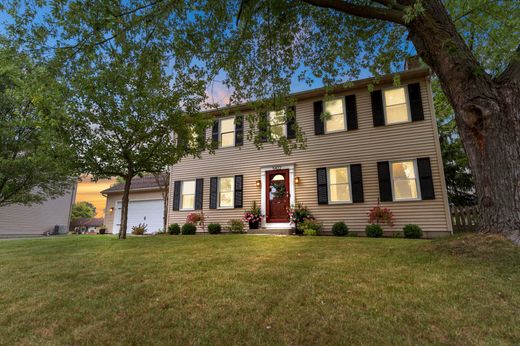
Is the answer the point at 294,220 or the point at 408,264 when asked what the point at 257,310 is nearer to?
the point at 408,264

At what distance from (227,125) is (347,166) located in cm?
566

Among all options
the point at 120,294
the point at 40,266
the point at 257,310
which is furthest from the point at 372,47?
the point at 40,266

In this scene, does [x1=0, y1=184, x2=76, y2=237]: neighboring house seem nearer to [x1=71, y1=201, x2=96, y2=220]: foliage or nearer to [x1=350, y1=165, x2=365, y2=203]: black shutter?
[x1=350, y1=165, x2=365, y2=203]: black shutter

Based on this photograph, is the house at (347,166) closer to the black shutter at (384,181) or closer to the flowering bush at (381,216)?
the black shutter at (384,181)

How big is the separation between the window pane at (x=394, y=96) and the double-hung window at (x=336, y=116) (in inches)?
62.1

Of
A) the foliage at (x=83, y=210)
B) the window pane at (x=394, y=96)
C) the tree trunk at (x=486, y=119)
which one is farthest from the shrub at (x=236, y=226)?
the foliage at (x=83, y=210)

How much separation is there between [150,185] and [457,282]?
53.0 feet

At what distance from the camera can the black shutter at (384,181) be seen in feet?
30.2

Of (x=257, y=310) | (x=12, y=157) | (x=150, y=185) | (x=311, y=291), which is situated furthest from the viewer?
(x=150, y=185)

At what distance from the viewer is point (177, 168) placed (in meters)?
12.9

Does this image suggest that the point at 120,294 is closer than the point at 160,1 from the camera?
Yes

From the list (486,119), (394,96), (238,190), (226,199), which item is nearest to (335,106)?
(394,96)

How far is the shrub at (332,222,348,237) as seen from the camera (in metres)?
9.16

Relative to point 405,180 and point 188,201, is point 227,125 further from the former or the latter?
point 405,180
